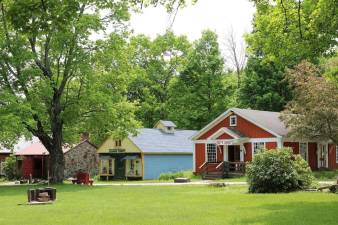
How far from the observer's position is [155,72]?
6788 centimetres

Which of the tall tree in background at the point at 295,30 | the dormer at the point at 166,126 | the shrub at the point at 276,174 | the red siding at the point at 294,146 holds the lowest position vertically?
the shrub at the point at 276,174

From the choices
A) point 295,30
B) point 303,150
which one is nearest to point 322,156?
point 303,150

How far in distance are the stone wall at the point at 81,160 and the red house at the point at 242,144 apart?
13.6m

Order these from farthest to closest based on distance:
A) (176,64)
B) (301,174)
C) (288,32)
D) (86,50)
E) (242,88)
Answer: (176,64) < (242,88) < (86,50) < (301,174) < (288,32)

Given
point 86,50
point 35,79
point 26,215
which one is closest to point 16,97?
point 35,79

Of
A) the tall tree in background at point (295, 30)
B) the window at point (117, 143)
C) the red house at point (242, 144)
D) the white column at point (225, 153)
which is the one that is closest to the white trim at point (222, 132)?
the red house at point (242, 144)

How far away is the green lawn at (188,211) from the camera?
14.6 meters

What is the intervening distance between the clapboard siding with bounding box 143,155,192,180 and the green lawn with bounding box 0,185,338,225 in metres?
24.2

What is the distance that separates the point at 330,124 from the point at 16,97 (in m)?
19.8

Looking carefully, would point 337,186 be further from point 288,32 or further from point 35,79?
point 35,79

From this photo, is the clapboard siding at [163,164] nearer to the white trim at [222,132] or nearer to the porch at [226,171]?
the white trim at [222,132]

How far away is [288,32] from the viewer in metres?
21.8

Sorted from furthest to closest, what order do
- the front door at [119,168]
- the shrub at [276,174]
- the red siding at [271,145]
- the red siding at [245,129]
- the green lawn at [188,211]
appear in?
the front door at [119,168] < the red siding at [245,129] < the red siding at [271,145] < the shrub at [276,174] < the green lawn at [188,211]

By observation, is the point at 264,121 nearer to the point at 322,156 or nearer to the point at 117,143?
the point at 322,156
